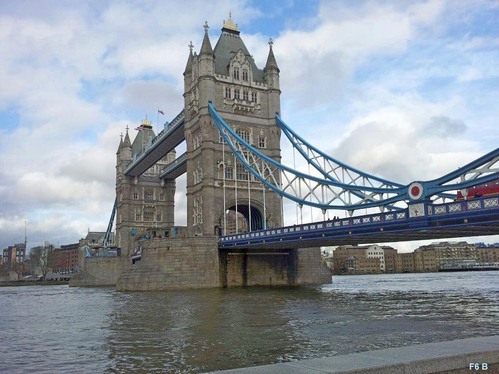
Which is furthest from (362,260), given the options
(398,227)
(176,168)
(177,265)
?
(398,227)

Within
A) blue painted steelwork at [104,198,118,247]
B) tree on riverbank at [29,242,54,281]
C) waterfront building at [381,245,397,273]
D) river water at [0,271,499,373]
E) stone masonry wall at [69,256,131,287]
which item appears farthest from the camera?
waterfront building at [381,245,397,273]

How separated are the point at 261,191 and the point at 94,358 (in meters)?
43.5

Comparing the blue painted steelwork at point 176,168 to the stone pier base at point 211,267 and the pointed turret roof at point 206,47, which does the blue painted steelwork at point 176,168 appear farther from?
the stone pier base at point 211,267

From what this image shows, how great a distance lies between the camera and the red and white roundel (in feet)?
93.9

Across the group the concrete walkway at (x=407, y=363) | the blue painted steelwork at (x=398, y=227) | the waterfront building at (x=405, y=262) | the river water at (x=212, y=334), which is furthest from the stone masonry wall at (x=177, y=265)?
the waterfront building at (x=405, y=262)

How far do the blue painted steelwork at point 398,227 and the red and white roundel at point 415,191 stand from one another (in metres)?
0.75

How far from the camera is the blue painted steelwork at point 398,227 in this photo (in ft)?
85.4

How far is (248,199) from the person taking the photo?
5450cm

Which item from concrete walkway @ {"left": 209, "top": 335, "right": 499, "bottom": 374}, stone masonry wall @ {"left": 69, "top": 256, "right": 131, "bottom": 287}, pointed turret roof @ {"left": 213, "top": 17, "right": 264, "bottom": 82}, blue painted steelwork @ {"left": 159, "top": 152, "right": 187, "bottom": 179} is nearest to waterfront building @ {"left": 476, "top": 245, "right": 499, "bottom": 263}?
blue painted steelwork @ {"left": 159, "top": 152, "right": 187, "bottom": 179}

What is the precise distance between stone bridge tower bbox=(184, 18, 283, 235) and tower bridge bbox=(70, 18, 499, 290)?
114 millimetres

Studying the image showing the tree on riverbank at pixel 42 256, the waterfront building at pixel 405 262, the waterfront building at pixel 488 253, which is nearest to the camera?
the tree on riverbank at pixel 42 256

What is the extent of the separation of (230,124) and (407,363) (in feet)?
167

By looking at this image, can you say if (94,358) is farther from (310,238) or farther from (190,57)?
(190,57)

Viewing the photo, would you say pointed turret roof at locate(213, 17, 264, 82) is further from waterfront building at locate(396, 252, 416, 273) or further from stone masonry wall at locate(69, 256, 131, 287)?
waterfront building at locate(396, 252, 416, 273)
